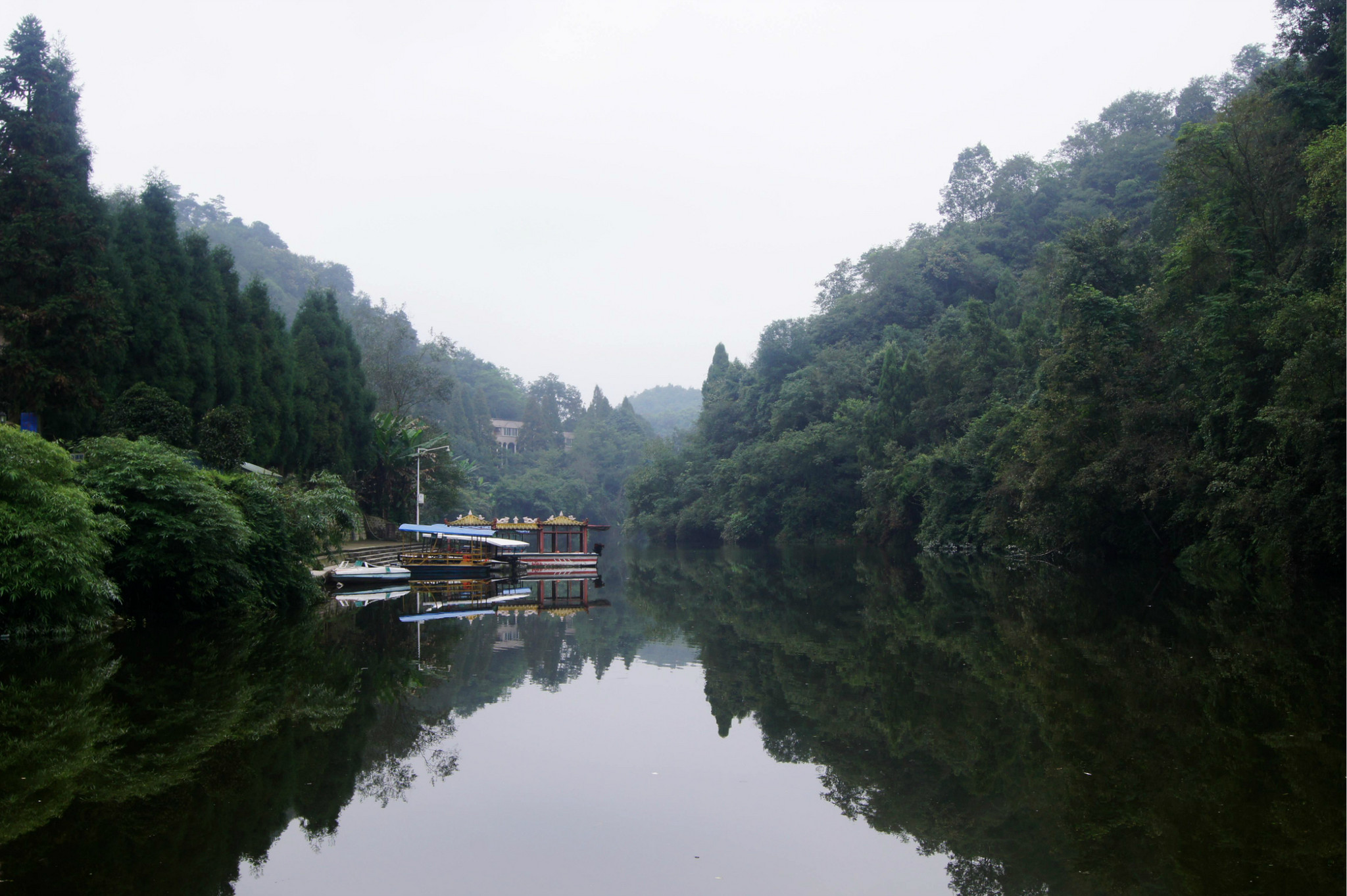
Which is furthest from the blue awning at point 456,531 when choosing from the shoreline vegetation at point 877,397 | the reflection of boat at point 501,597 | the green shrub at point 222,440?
the green shrub at point 222,440

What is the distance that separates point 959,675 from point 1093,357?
17920mm

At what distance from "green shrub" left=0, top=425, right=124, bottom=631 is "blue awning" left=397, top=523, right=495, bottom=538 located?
686 inches

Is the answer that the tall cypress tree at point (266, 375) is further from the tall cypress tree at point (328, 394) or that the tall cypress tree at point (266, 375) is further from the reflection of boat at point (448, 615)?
the reflection of boat at point (448, 615)

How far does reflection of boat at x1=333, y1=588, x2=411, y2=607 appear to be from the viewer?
73.4ft

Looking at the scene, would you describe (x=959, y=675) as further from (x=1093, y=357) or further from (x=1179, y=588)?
(x=1093, y=357)

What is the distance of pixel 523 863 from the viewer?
19.1 feet

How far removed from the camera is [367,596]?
24672 millimetres

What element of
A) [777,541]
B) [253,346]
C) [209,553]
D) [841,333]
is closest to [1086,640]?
[209,553]

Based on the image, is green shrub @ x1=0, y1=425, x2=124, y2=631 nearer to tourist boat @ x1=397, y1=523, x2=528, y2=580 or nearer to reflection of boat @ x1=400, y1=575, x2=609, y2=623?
→ reflection of boat @ x1=400, y1=575, x2=609, y2=623

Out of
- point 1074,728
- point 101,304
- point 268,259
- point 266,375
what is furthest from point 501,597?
point 268,259

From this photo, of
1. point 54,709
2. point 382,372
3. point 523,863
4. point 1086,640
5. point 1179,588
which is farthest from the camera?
point 382,372

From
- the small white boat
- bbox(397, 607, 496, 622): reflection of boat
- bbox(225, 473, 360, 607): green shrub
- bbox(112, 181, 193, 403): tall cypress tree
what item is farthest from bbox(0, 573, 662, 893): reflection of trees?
bbox(112, 181, 193, 403): tall cypress tree

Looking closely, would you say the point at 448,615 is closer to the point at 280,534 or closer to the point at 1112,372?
the point at 280,534

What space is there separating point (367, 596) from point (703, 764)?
1848 centimetres
